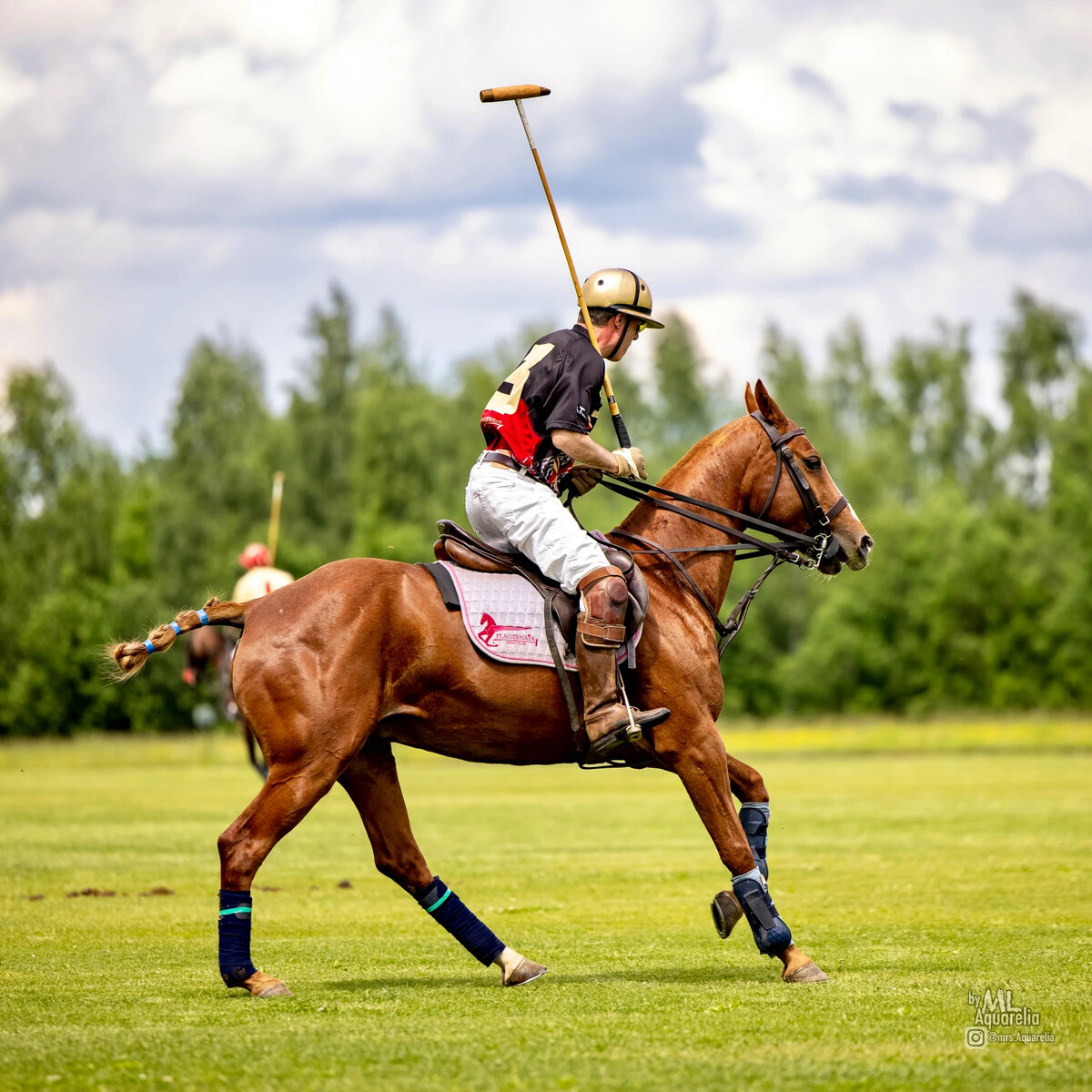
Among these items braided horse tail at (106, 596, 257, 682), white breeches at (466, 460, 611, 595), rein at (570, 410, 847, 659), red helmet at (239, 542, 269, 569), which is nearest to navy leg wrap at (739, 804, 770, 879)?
rein at (570, 410, 847, 659)

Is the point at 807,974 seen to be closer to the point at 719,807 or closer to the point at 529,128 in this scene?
the point at 719,807

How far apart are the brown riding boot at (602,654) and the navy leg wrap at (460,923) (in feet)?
3.79

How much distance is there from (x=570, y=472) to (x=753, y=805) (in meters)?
2.02

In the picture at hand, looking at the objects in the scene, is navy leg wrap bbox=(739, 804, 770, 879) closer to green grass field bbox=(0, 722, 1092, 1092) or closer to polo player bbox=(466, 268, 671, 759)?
green grass field bbox=(0, 722, 1092, 1092)

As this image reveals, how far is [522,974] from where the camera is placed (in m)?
7.78

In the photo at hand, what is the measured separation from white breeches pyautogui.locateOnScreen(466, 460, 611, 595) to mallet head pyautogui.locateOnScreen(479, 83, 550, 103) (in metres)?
2.35

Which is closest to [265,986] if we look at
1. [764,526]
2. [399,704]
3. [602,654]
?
[399,704]

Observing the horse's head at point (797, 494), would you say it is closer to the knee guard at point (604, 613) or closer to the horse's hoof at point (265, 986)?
the knee guard at point (604, 613)

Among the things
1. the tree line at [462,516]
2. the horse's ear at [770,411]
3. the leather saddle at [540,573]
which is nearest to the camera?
the leather saddle at [540,573]

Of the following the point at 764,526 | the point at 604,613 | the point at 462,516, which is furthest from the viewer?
the point at 462,516

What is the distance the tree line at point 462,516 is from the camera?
203 feet

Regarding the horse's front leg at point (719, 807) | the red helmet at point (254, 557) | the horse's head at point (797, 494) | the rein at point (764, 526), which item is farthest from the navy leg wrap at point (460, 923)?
the red helmet at point (254, 557)

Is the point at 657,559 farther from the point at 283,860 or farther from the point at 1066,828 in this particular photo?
the point at 1066,828

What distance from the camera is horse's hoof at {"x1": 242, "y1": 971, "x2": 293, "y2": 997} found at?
732 cm
